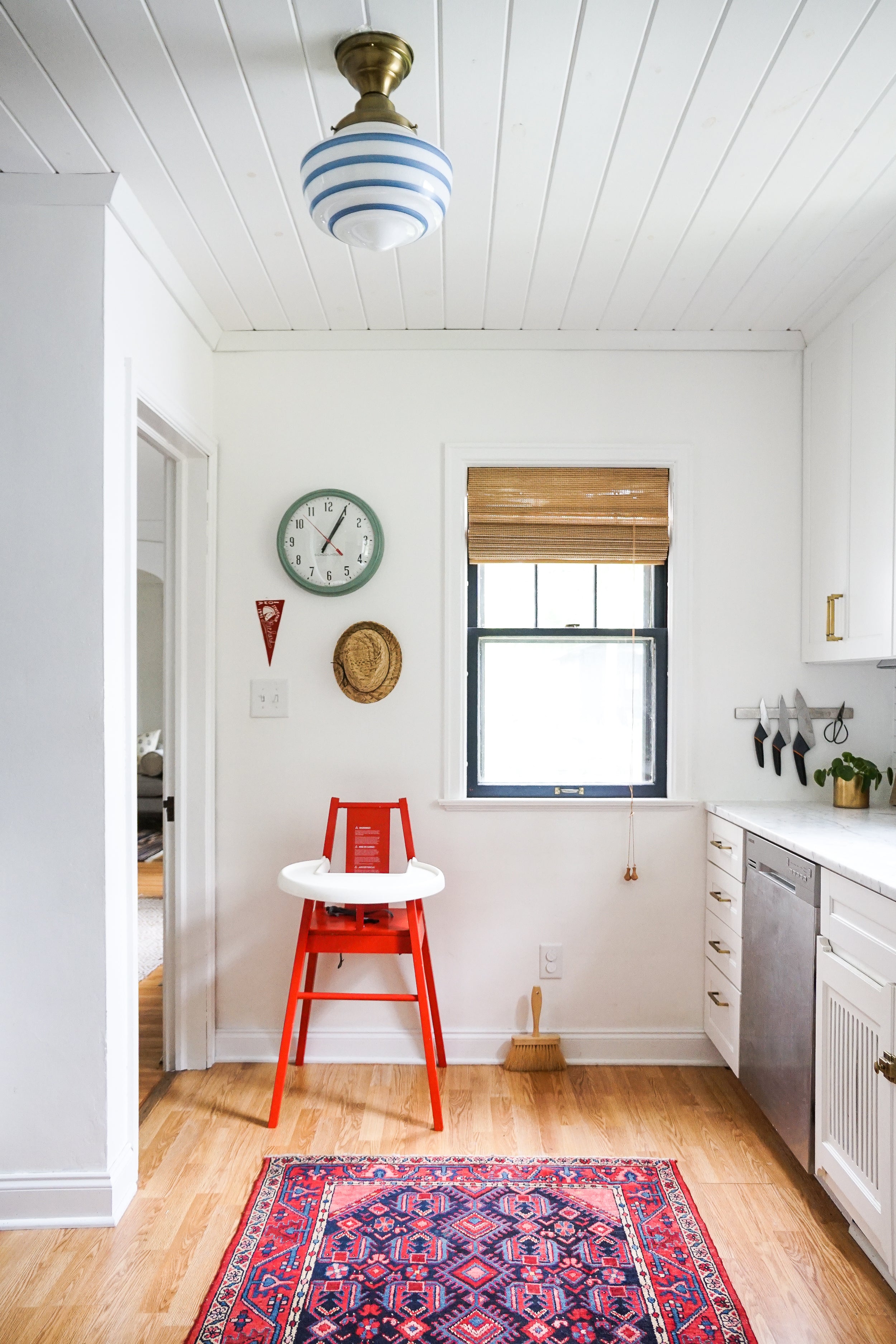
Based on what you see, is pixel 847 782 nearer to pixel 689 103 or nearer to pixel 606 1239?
pixel 606 1239

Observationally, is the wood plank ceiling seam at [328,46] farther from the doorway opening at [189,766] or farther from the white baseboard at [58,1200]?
the white baseboard at [58,1200]

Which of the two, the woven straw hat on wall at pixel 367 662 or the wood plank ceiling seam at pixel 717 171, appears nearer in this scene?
the wood plank ceiling seam at pixel 717 171

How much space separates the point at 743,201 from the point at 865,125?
0.36 meters

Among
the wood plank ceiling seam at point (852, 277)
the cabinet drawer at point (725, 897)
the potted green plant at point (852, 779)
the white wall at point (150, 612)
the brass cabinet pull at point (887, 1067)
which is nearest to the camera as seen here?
the brass cabinet pull at point (887, 1067)

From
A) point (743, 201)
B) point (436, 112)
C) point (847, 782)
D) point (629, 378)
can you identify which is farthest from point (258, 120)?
point (847, 782)

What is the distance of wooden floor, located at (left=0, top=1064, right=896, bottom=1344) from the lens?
72.4 inches

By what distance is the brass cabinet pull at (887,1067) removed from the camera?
179 centimetres

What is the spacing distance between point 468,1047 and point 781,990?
3.79 ft

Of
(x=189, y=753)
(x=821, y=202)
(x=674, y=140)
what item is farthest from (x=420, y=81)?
(x=189, y=753)

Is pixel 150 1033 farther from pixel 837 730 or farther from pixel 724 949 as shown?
pixel 837 730

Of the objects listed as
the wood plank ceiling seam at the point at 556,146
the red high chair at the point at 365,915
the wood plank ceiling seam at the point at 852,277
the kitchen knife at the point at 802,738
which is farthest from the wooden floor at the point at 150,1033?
the wood plank ceiling seam at the point at 852,277

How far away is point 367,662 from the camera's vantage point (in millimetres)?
3016

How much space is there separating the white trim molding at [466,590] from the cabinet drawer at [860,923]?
963 mm

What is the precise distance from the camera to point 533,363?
307 centimetres
